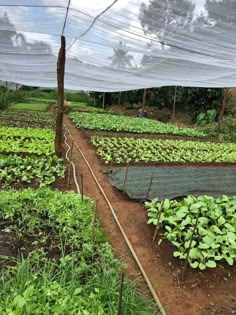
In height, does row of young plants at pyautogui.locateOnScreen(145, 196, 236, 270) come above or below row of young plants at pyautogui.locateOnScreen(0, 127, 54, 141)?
below

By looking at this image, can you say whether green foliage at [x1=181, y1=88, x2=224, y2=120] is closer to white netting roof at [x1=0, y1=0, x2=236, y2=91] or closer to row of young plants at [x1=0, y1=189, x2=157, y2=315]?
white netting roof at [x1=0, y1=0, x2=236, y2=91]

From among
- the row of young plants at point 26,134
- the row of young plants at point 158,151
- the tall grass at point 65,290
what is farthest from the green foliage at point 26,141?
the tall grass at point 65,290

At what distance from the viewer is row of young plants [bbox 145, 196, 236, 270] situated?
11.1 feet

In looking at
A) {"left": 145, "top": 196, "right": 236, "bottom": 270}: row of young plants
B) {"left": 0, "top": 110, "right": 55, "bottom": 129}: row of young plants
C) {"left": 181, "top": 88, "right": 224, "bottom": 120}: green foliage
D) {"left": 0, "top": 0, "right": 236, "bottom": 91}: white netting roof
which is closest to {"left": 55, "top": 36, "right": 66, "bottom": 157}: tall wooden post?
{"left": 0, "top": 0, "right": 236, "bottom": 91}: white netting roof

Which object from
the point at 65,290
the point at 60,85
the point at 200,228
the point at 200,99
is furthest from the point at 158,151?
the point at 200,99

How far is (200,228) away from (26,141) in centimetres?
519

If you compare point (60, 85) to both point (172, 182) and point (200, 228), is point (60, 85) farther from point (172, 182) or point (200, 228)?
point (200, 228)

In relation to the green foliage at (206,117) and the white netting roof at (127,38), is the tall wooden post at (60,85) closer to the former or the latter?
the white netting roof at (127,38)

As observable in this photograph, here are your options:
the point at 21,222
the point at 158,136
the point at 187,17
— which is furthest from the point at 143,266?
the point at 158,136

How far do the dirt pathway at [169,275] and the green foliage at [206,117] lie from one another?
1147 cm

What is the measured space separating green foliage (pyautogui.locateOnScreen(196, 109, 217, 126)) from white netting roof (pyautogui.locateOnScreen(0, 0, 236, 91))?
345 inches

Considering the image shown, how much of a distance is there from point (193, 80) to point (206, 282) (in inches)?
156

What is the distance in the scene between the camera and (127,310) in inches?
93.1

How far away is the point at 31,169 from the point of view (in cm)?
565
